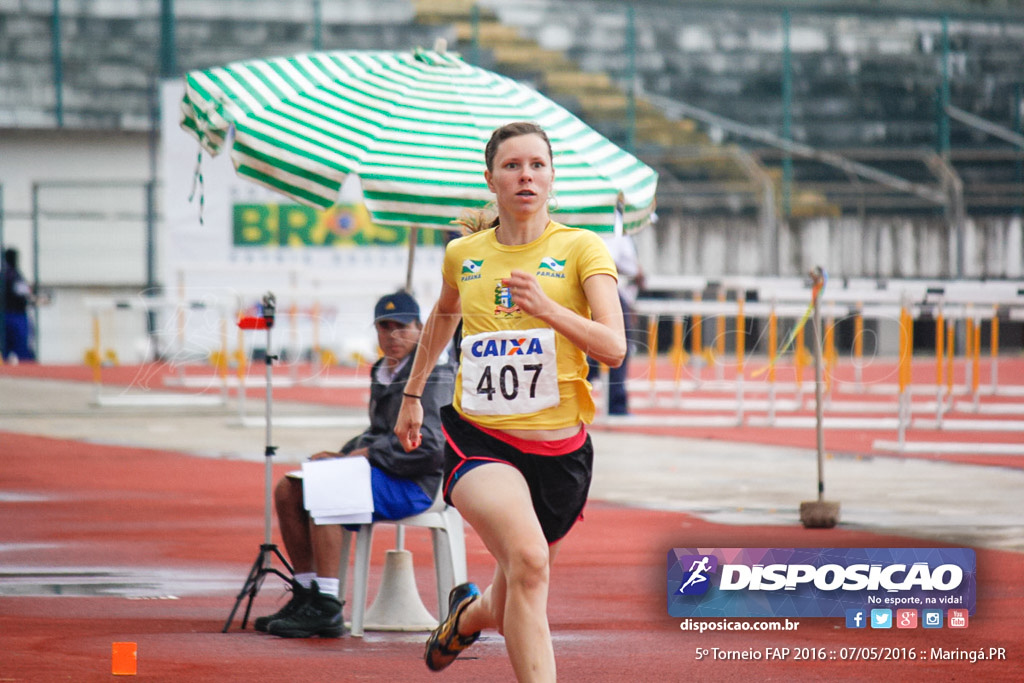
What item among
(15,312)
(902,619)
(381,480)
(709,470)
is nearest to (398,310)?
(381,480)

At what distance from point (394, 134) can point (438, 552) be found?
1.85 m

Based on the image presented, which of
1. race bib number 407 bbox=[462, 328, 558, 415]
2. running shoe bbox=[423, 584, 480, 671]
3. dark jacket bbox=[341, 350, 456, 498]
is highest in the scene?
race bib number 407 bbox=[462, 328, 558, 415]

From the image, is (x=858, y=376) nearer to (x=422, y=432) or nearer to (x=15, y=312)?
(x=15, y=312)

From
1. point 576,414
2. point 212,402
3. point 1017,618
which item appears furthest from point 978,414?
point 576,414

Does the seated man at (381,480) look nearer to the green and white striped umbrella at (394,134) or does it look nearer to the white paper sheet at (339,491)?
the white paper sheet at (339,491)

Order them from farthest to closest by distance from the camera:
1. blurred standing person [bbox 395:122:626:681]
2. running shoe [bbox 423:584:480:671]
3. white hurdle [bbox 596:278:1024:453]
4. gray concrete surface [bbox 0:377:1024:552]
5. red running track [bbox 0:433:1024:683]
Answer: white hurdle [bbox 596:278:1024:453]
gray concrete surface [bbox 0:377:1024:552]
red running track [bbox 0:433:1024:683]
running shoe [bbox 423:584:480:671]
blurred standing person [bbox 395:122:626:681]

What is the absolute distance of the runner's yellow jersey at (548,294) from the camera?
189 inches

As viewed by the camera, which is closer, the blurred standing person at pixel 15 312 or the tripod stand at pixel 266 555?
the tripod stand at pixel 266 555

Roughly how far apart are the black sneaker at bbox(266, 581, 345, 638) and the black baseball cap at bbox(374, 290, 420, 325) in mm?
1129

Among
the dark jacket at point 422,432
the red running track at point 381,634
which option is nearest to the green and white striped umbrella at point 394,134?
the dark jacket at point 422,432

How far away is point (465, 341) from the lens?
490 cm

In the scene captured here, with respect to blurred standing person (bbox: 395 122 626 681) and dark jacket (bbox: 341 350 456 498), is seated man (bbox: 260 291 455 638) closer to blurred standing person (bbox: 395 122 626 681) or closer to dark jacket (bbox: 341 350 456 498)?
dark jacket (bbox: 341 350 456 498)

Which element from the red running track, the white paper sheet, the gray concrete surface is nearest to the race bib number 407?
the red running track

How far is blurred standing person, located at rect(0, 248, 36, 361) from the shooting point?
24531 millimetres
